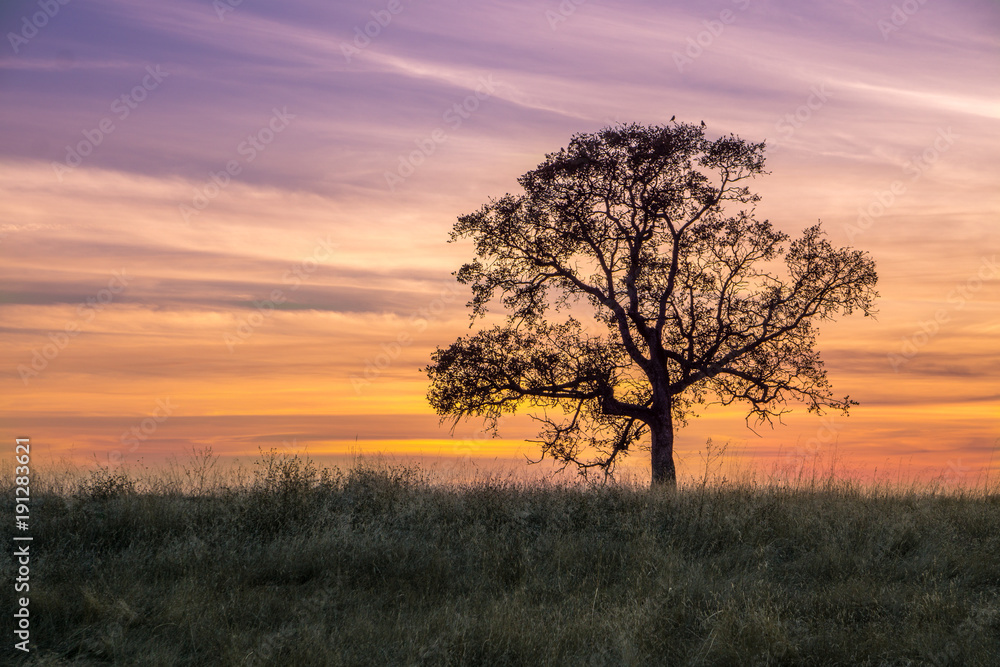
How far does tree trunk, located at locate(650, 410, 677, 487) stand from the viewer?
18.7m

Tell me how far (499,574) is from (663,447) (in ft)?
31.2

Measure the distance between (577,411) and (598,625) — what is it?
37.4ft

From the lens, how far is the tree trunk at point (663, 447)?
61.3 feet

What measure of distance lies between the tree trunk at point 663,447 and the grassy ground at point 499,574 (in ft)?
13.8

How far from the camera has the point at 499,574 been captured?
10.3 meters

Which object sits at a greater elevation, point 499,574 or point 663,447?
point 663,447

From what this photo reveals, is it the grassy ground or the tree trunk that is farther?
the tree trunk

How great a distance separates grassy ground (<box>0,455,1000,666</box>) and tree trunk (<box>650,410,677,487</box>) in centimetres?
420

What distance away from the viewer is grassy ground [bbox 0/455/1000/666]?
796cm

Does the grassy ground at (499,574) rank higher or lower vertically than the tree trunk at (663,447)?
lower

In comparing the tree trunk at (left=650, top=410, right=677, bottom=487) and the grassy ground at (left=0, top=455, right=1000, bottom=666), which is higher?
the tree trunk at (left=650, top=410, right=677, bottom=487)

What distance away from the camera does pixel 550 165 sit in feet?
64.8

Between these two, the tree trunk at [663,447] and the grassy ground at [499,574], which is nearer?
the grassy ground at [499,574]

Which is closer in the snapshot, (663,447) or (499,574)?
(499,574)
